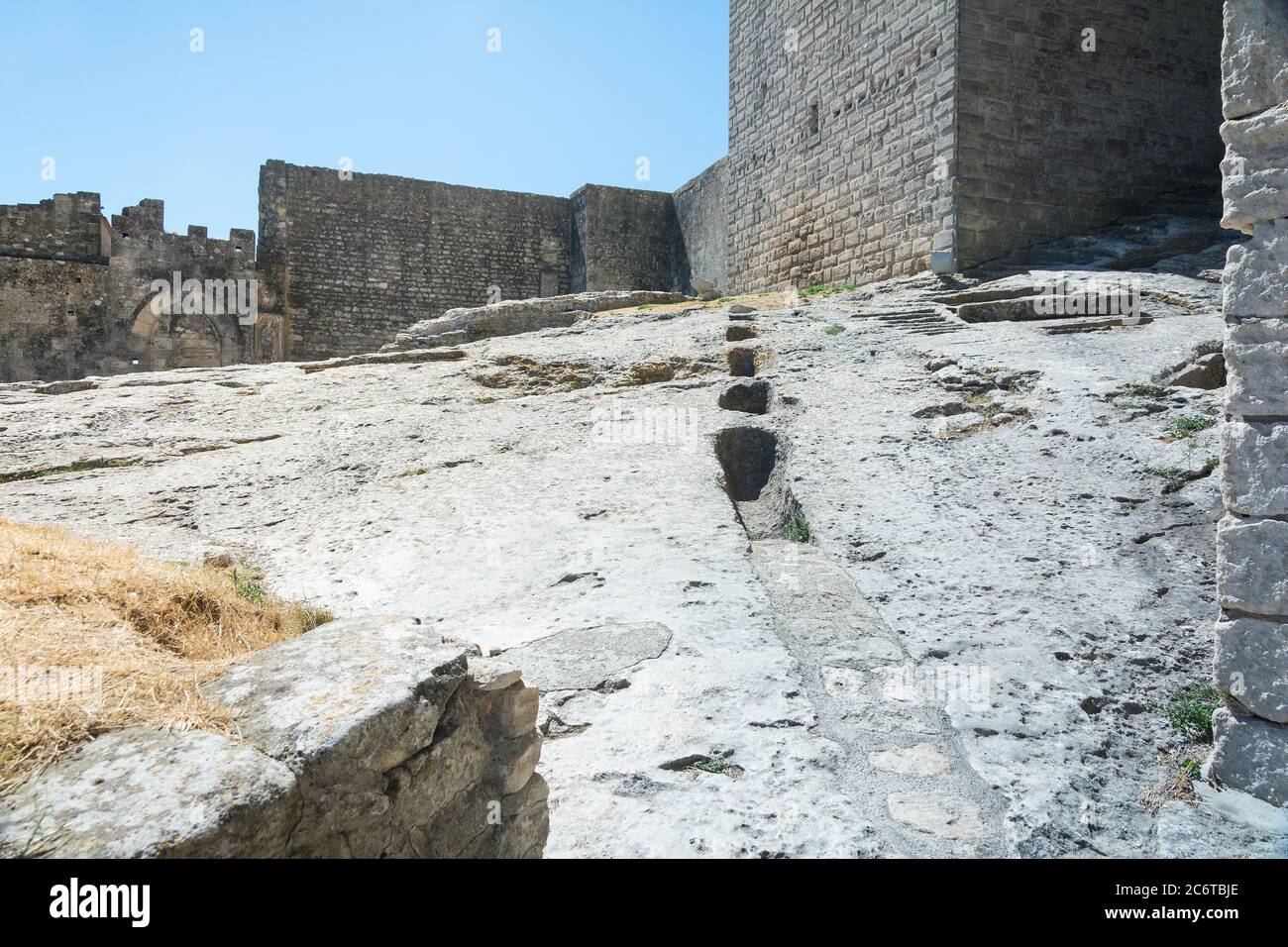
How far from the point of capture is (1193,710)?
3205 millimetres

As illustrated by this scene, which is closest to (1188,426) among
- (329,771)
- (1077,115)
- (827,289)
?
(329,771)

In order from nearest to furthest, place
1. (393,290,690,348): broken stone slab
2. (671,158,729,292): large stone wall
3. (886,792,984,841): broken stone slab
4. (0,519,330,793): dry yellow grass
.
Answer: (0,519,330,793): dry yellow grass < (886,792,984,841): broken stone slab < (393,290,690,348): broken stone slab < (671,158,729,292): large stone wall

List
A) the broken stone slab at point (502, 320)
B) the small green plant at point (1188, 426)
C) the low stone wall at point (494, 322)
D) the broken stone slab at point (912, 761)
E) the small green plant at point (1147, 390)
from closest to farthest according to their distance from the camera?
the broken stone slab at point (912, 761) → the small green plant at point (1188, 426) → the small green plant at point (1147, 390) → the low stone wall at point (494, 322) → the broken stone slab at point (502, 320)

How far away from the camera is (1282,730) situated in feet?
9.10

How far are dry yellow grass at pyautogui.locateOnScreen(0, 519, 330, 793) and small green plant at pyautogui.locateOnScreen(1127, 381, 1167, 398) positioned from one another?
4919mm

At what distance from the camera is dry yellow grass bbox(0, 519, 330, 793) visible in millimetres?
1695

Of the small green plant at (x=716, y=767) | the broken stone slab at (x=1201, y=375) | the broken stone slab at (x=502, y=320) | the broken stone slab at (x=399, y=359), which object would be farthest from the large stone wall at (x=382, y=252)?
the small green plant at (x=716, y=767)

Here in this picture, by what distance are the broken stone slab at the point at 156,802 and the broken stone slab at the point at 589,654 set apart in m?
1.68

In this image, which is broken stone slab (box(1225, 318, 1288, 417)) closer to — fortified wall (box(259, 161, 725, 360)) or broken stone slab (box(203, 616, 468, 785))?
broken stone slab (box(203, 616, 468, 785))

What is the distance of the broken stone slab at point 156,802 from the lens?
1446mm

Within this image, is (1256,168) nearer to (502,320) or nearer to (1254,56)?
(1254,56)

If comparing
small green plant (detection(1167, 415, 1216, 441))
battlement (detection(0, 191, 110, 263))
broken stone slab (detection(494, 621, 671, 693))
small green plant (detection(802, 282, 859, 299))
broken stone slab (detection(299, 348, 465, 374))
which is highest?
battlement (detection(0, 191, 110, 263))

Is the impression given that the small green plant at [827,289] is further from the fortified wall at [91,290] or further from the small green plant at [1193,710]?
the fortified wall at [91,290]

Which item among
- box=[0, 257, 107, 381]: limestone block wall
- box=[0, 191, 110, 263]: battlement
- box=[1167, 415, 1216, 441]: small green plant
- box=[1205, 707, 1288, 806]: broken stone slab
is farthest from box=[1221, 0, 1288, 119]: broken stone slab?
box=[0, 191, 110, 263]: battlement
